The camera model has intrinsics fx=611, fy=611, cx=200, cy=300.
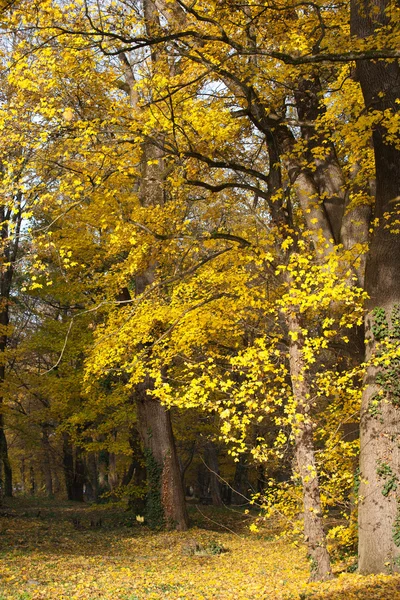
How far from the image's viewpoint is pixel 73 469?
28.1 metres

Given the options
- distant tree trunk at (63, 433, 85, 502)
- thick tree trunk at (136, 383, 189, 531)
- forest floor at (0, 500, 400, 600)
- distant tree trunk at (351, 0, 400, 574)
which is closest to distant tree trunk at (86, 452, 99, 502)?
distant tree trunk at (63, 433, 85, 502)

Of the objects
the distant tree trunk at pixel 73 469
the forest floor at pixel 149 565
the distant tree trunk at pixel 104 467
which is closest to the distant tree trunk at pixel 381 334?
the forest floor at pixel 149 565

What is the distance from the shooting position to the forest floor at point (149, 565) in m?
8.20

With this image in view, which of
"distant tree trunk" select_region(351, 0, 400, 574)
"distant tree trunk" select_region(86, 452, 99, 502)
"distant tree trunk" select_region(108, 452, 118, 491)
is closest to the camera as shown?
"distant tree trunk" select_region(351, 0, 400, 574)

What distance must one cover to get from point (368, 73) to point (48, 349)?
A: 54.2ft

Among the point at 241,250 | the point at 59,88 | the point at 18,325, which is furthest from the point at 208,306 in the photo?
the point at 18,325

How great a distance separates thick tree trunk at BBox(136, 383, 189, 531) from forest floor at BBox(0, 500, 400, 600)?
2.22 feet

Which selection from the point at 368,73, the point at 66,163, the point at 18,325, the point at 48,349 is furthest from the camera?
the point at 18,325

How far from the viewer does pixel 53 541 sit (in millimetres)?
14586

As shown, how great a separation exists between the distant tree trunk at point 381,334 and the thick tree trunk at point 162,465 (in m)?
9.03

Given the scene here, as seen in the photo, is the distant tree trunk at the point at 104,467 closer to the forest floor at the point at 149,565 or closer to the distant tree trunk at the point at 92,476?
the forest floor at the point at 149,565

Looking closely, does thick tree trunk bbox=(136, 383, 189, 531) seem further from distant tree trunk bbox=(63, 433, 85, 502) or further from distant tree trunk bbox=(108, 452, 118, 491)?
distant tree trunk bbox=(63, 433, 85, 502)

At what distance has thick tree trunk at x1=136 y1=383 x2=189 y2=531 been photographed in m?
17.4

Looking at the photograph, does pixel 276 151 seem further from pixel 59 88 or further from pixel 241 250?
pixel 59 88
